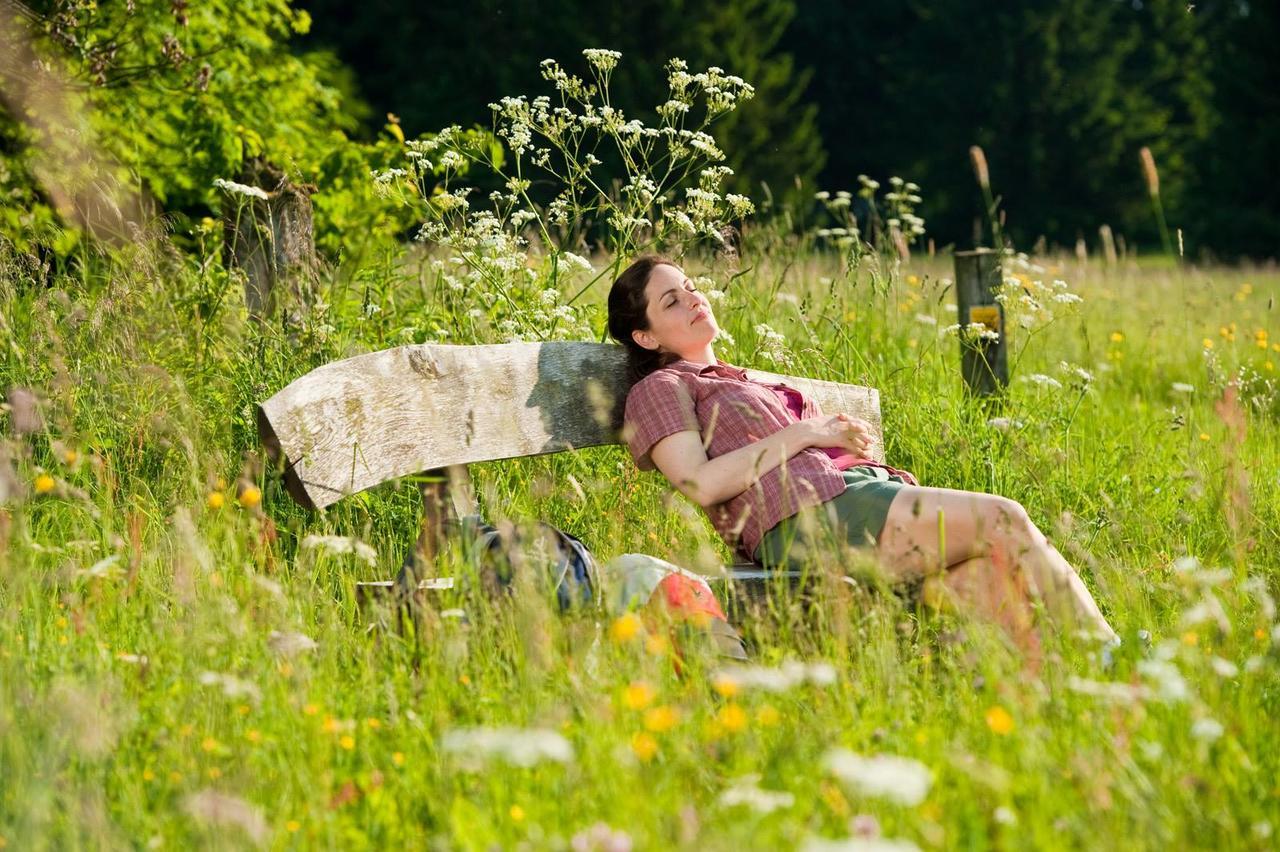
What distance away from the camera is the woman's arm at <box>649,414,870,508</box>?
358 centimetres

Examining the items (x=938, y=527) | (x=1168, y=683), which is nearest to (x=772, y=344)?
(x=938, y=527)

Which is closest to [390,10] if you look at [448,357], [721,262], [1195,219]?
[1195,219]

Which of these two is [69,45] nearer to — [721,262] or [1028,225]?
[721,262]

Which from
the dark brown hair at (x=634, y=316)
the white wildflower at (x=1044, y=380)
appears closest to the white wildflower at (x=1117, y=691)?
the dark brown hair at (x=634, y=316)

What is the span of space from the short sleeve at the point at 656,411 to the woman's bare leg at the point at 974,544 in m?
0.64

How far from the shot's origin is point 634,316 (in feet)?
13.1

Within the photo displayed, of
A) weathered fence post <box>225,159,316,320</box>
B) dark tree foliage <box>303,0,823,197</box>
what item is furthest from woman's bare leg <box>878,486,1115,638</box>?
dark tree foliage <box>303,0,823,197</box>

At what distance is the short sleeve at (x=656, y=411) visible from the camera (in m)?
3.70

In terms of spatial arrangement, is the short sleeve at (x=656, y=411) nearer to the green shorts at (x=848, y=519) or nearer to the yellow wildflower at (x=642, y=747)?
the green shorts at (x=848, y=519)

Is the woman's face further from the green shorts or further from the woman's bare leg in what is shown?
the woman's bare leg

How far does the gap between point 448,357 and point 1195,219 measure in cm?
3129

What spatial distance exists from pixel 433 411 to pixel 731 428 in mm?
896

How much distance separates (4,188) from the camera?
6.95 m

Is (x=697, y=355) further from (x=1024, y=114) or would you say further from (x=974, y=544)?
(x=1024, y=114)
